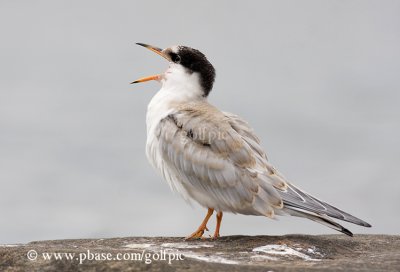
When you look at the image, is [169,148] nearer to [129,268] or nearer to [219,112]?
[219,112]

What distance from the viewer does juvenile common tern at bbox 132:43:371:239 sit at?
7.42m

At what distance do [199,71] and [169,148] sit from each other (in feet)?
4.85

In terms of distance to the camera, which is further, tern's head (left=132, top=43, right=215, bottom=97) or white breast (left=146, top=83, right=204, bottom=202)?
tern's head (left=132, top=43, right=215, bottom=97)

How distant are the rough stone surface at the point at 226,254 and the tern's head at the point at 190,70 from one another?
90.5 inches

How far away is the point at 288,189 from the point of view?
752cm

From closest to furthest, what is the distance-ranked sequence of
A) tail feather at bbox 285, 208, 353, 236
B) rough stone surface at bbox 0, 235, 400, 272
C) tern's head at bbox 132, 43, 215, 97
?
rough stone surface at bbox 0, 235, 400, 272
tail feather at bbox 285, 208, 353, 236
tern's head at bbox 132, 43, 215, 97

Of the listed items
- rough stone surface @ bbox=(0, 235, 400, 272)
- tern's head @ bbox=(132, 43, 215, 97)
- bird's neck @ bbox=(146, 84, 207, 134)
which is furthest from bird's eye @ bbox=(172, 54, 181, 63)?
rough stone surface @ bbox=(0, 235, 400, 272)

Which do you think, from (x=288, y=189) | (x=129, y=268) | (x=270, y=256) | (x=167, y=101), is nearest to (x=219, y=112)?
(x=167, y=101)

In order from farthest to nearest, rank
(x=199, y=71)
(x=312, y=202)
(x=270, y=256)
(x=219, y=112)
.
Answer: (x=199, y=71) < (x=219, y=112) < (x=312, y=202) < (x=270, y=256)

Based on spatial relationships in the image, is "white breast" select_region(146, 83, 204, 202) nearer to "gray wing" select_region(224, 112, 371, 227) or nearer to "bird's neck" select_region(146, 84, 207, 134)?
"bird's neck" select_region(146, 84, 207, 134)

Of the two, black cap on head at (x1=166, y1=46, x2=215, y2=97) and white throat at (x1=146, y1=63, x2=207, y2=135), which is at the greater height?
black cap on head at (x1=166, y1=46, x2=215, y2=97)

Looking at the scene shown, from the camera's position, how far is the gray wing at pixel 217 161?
299 inches

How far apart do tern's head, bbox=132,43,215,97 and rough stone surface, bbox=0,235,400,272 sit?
2.30 meters

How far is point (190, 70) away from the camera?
9.14m
